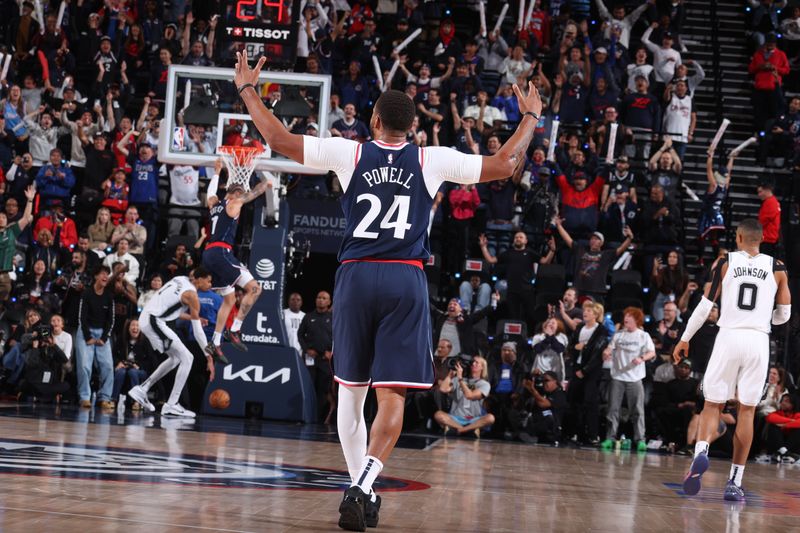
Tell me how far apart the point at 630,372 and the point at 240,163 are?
6.00 metres

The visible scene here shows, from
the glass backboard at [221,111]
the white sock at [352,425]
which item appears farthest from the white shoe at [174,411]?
the white sock at [352,425]

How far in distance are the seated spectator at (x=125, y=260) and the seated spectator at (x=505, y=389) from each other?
580 cm

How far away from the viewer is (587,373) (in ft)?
52.2

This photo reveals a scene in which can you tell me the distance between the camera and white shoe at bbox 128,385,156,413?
599 inches

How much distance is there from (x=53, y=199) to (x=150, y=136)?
2001mm

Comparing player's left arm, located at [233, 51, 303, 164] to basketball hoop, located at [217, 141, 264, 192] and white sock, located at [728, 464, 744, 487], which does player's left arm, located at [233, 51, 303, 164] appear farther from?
basketball hoop, located at [217, 141, 264, 192]

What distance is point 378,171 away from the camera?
596 centimetres

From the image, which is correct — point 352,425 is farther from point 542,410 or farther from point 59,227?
point 59,227

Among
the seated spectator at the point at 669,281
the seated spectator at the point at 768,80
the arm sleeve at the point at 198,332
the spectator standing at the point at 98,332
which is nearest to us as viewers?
the arm sleeve at the point at 198,332

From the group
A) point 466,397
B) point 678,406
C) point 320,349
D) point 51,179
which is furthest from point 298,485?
point 51,179

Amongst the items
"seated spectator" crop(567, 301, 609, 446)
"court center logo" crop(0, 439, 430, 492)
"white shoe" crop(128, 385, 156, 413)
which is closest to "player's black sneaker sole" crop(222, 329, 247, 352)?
"white shoe" crop(128, 385, 156, 413)

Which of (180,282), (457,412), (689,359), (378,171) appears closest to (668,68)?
(689,359)

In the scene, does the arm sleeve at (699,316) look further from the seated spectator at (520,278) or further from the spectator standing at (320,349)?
the seated spectator at (520,278)

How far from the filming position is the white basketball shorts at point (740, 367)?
29.9ft
